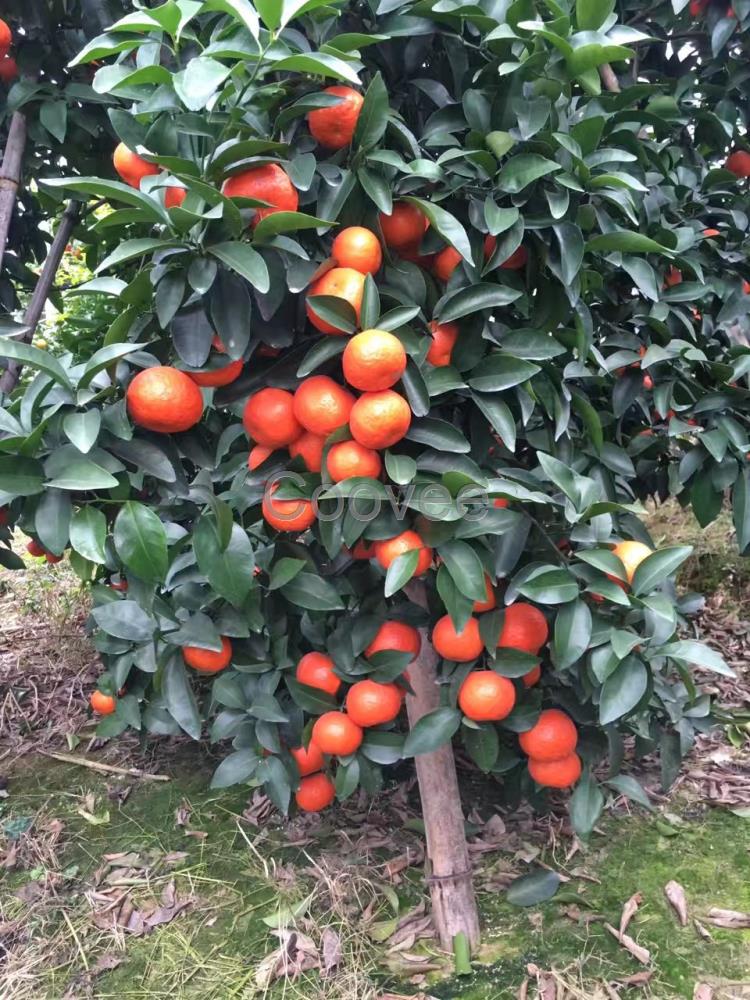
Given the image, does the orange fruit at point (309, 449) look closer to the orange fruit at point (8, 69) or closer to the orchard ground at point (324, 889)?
the orchard ground at point (324, 889)

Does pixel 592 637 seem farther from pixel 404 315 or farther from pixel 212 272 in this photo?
pixel 212 272

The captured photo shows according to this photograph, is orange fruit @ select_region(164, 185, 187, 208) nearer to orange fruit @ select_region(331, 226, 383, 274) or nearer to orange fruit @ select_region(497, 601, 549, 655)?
orange fruit @ select_region(331, 226, 383, 274)

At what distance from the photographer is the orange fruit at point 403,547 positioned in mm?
1081

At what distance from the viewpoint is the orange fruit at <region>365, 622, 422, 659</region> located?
4.32 feet

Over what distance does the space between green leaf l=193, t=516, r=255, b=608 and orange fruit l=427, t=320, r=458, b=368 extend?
40 centimetres

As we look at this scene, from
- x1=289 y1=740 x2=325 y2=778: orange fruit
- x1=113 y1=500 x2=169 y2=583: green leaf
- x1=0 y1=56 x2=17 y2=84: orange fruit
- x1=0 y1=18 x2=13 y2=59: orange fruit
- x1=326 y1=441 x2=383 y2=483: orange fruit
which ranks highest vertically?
x1=0 y1=18 x2=13 y2=59: orange fruit

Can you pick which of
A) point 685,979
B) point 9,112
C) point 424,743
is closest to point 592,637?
point 424,743

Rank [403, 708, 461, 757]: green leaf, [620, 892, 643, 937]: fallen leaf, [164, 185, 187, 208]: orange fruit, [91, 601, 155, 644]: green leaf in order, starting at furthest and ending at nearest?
[620, 892, 643, 937]: fallen leaf → [91, 601, 155, 644]: green leaf → [403, 708, 461, 757]: green leaf → [164, 185, 187, 208]: orange fruit

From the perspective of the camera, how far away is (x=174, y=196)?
1.04 meters

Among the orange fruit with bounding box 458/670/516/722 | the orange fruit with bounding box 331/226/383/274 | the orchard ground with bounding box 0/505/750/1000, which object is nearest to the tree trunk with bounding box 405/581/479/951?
the orchard ground with bounding box 0/505/750/1000

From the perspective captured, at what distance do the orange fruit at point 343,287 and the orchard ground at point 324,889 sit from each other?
1265 millimetres

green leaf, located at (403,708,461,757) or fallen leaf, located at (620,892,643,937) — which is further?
fallen leaf, located at (620,892,643,937)

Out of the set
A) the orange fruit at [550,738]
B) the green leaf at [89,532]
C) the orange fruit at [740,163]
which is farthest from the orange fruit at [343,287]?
the orange fruit at [740,163]

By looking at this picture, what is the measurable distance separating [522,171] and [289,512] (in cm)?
61
